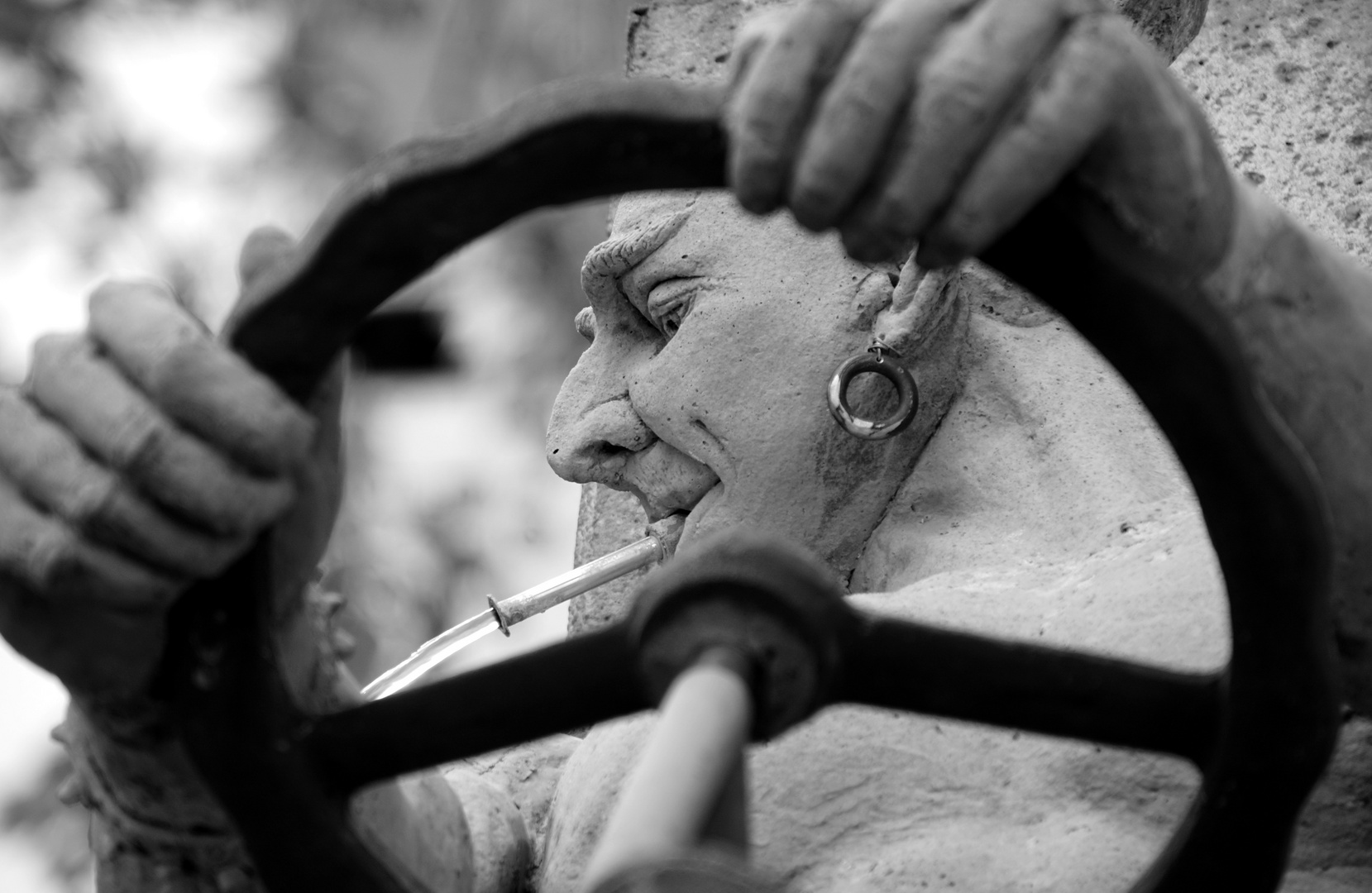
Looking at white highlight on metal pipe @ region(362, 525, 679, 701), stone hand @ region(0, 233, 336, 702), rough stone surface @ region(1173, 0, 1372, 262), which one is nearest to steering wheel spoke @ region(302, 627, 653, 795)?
stone hand @ region(0, 233, 336, 702)

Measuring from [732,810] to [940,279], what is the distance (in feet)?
2.65

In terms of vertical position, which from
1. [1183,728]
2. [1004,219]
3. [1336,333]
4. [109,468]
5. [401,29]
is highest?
[401,29]

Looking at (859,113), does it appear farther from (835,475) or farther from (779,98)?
(835,475)

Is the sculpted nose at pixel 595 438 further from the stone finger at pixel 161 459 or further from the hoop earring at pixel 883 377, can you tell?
the stone finger at pixel 161 459

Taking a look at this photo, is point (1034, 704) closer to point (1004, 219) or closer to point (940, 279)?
point (1004, 219)

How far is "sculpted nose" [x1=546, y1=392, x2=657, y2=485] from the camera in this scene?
165 centimetres

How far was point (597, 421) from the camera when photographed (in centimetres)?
166

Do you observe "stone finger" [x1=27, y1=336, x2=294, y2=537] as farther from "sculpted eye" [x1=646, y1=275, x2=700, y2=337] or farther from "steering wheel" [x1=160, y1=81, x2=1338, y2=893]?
"sculpted eye" [x1=646, y1=275, x2=700, y2=337]

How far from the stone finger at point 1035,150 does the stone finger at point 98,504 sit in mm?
372

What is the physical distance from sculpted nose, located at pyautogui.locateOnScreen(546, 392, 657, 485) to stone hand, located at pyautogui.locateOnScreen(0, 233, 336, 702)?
2.10ft

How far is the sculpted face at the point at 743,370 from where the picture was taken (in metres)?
1.58

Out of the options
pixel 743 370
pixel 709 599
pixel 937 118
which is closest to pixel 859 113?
pixel 937 118

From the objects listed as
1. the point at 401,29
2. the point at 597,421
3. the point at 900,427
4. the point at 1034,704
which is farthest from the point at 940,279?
the point at 401,29

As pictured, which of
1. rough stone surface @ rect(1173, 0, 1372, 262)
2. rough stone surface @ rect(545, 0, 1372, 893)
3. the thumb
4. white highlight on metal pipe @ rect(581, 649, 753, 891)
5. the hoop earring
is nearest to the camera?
white highlight on metal pipe @ rect(581, 649, 753, 891)
